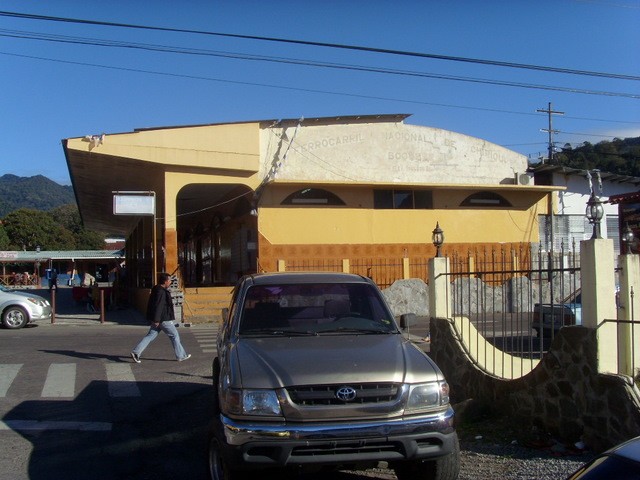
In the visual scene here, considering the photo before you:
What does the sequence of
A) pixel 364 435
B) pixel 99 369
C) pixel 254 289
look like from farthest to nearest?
pixel 99 369 → pixel 254 289 → pixel 364 435

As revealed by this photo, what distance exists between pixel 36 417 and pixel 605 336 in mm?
6911

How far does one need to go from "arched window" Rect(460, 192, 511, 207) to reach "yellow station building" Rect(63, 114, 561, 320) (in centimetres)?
5

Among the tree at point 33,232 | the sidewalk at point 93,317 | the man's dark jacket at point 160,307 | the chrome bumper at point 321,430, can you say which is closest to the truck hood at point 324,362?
the chrome bumper at point 321,430

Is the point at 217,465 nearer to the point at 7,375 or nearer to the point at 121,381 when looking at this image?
the point at 121,381

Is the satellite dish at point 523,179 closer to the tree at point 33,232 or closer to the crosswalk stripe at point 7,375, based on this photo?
the crosswalk stripe at point 7,375

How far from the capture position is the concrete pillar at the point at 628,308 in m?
6.38

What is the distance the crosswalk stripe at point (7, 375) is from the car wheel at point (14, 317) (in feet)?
25.3

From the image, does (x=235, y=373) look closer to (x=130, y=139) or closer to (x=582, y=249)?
(x=582, y=249)

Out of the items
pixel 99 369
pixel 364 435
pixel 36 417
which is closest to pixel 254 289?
pixel 364 435

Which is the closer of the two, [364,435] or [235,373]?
[364,435]

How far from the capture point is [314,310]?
264 inches

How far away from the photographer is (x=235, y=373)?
5367 mm

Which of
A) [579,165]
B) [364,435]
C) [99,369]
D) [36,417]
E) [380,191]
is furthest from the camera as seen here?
[579,165]

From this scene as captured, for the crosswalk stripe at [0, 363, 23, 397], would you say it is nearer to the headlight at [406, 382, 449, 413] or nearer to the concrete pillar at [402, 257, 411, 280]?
the headlight at [406, 382, 449, 413]
